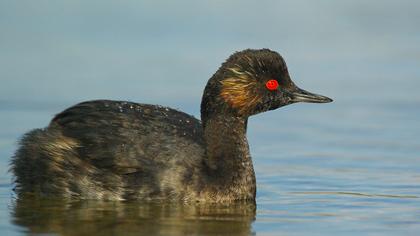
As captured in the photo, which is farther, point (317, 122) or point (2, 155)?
point (317, 122)

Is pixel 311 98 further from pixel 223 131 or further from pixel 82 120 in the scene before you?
pixel 82 120

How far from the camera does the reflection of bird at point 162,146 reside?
1288 cm

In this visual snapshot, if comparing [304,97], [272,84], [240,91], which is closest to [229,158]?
[240,91]

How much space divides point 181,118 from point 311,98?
1.36 meters

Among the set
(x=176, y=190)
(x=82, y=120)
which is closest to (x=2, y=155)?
(x=82, y=120)

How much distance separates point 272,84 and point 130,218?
94.6 inches

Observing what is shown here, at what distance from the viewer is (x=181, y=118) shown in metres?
13.6

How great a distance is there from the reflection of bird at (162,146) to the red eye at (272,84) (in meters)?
0.01

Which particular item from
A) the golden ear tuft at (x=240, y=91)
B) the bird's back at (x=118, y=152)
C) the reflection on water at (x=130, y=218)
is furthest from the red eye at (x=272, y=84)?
the reflection on water at (x=130, y=218)

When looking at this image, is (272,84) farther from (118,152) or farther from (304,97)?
(118,152)

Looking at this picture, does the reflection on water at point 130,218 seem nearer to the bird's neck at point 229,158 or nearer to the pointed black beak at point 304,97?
the bird's neck at point 229,158

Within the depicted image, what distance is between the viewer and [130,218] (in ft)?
38.8

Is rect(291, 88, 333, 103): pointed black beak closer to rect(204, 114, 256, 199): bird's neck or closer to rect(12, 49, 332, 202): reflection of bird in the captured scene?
rect(12, 49, 332, 202): reflection of bird

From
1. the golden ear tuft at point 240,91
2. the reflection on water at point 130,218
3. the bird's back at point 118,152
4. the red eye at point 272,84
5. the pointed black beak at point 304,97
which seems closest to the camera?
the reflection on water at point 130,218
